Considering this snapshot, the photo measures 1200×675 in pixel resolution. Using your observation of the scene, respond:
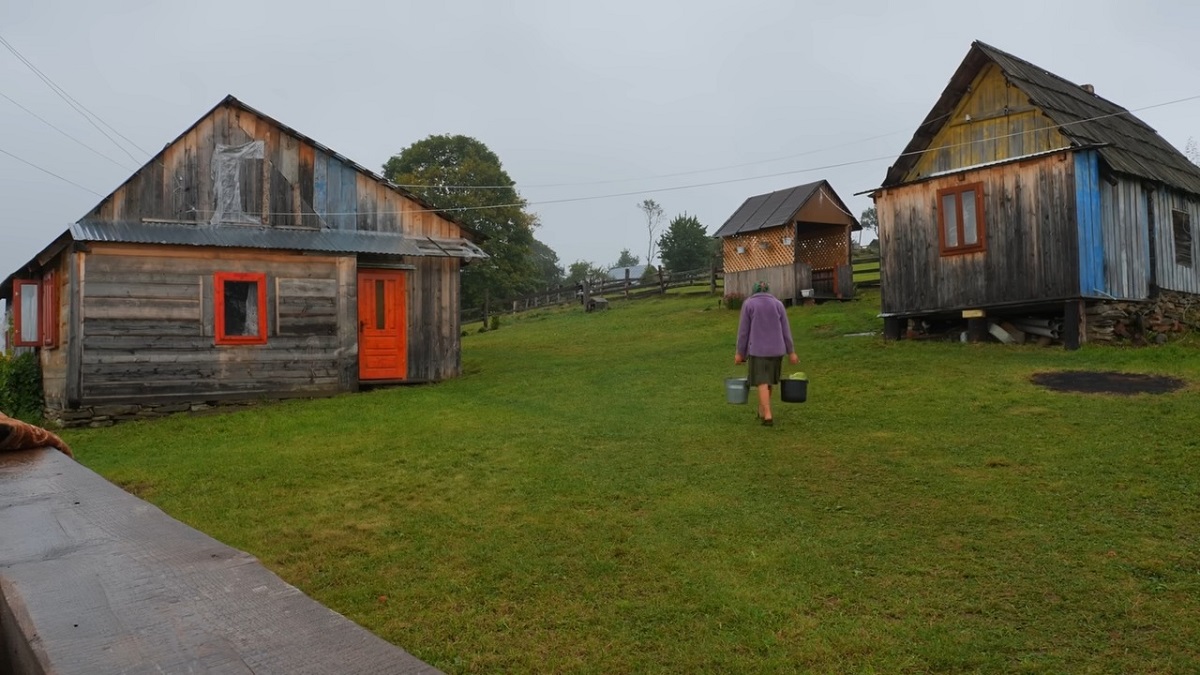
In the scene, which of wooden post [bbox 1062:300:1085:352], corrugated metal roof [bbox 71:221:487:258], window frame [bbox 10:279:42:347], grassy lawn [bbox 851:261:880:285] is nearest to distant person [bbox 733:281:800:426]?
corrugated metal roof [bbox 71:221:487:258]

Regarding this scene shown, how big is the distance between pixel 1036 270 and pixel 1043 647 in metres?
13.7

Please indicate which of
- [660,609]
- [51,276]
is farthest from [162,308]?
[660,609]

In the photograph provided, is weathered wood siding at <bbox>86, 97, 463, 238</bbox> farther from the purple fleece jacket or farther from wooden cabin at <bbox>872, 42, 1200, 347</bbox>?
wooden cabin at <bbox>872, 42, 1200, 347</bbox>

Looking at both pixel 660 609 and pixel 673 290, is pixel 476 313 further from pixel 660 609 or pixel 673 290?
pixel 660 609

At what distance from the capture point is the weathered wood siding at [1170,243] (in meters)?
17.1

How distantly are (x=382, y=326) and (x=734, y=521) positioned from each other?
11839 millimetres

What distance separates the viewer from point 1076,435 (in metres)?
8.48

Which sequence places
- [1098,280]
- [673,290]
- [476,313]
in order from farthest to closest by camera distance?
1. [476,313]
2. [673,290]
3. [1098,280]

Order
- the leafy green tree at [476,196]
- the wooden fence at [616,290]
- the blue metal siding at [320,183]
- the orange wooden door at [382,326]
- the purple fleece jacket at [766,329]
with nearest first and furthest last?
the purple fleece jacket at [766,329] → the blue metal siding at [320,183] → the orange wooden door at [382,326] → the wooden fence at [616,290] → the leafy green tree at [476,196]

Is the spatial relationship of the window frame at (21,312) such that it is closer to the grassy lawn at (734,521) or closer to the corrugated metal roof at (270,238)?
the corrugated metal roof at (270,238)

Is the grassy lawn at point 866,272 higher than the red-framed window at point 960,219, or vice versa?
the grassy lawn at point 866,272

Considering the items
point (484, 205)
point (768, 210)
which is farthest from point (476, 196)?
point (768, 210)

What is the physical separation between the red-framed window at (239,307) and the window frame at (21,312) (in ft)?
13.8

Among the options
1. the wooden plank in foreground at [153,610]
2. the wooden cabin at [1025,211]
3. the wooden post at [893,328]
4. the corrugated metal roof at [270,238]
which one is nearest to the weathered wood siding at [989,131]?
the wooden cabin at [1025,211]
